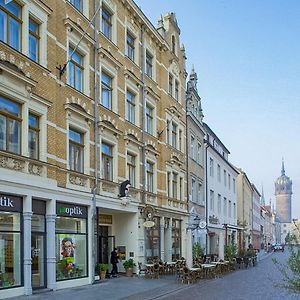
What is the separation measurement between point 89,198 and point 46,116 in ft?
15.3

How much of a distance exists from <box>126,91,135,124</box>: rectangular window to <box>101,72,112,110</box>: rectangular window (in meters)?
2.38

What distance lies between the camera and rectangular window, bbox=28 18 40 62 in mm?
18625

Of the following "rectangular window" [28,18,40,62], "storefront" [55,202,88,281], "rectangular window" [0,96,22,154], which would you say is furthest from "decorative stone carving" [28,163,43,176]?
"rectangular window" [28,18,40,62]

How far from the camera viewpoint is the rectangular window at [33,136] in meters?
Answer: 18.2

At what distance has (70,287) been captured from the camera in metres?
20.3

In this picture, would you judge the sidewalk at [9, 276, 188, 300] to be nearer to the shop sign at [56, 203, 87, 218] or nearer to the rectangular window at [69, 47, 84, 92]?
the shop sign at [56, 203, 87, 218]

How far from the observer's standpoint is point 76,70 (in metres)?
22.4

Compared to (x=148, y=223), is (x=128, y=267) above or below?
below

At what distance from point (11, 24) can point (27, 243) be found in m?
7.25

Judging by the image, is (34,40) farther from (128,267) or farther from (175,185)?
(175,185)

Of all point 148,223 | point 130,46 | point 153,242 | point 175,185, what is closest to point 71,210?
point 148,223

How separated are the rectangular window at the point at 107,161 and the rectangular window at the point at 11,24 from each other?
7.91 meters

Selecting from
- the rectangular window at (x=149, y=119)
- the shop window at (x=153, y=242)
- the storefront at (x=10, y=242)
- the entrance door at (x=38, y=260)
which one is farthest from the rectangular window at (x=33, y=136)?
the rectangular window at (x=149, y=119)

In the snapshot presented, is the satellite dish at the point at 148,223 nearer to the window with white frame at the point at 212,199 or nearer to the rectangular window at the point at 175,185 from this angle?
the rectangular window at the point at 175,185
